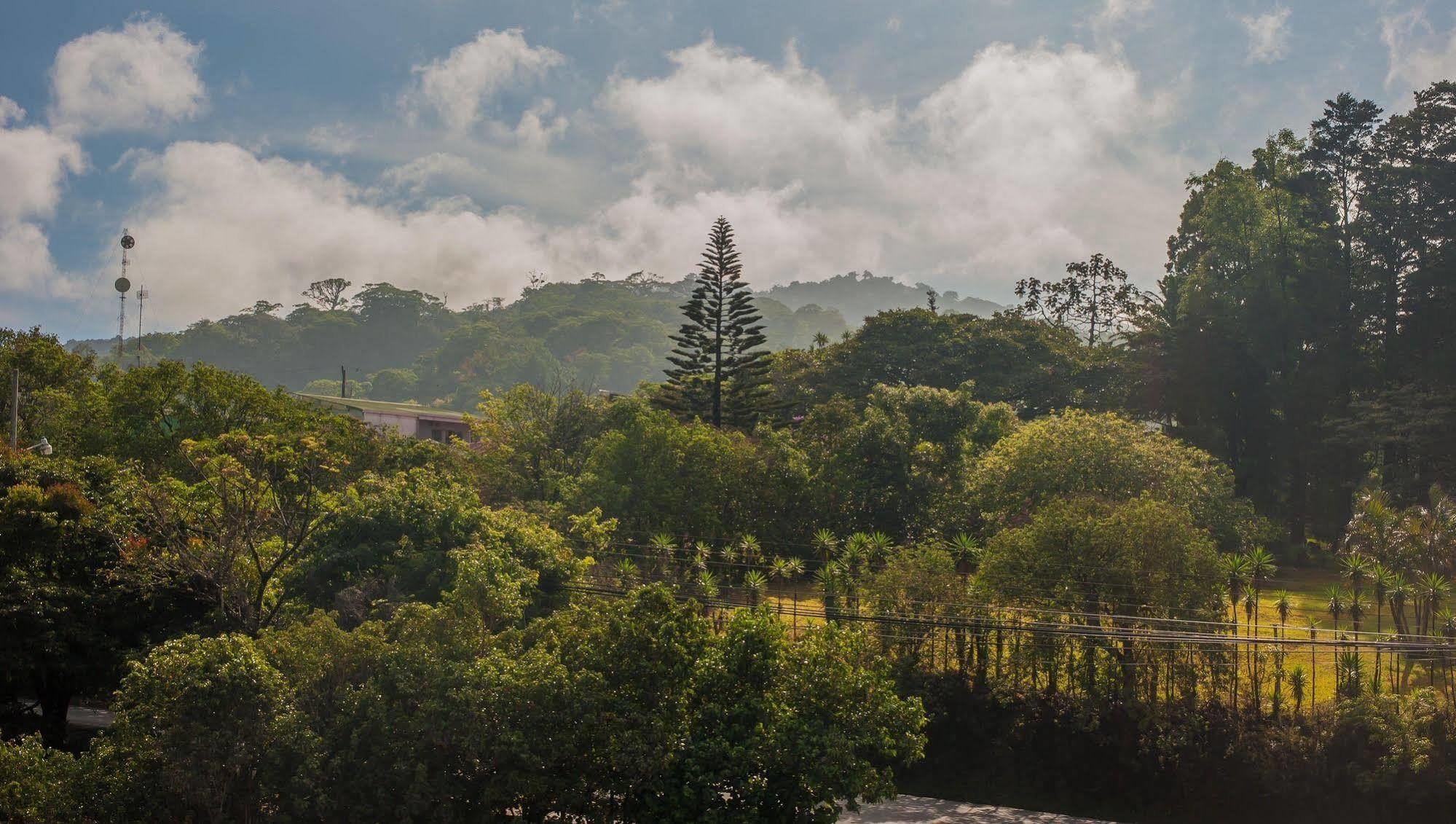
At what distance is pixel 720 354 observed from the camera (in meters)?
31.5

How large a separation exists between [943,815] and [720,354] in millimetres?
18115

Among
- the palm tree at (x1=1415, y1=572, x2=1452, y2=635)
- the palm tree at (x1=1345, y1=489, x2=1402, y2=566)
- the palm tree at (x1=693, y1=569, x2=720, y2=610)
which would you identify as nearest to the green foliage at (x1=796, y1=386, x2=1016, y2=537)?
the palm tree at (x1=693, y1=569, x2=720, y2=610)

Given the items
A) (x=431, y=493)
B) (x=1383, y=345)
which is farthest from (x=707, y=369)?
(x=1383, y=345)

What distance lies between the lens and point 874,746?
35.3ft

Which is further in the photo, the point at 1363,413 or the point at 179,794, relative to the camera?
the point at 1363,413

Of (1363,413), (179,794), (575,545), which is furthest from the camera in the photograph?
(1363,413)

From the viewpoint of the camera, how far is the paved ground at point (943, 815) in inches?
580

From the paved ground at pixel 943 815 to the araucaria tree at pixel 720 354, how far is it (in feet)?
54.8

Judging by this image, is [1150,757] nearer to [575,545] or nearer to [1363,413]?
[575,545]

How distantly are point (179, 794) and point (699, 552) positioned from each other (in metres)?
12.3

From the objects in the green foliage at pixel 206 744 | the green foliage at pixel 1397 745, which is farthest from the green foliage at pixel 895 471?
the green foliage at pixel 206 744

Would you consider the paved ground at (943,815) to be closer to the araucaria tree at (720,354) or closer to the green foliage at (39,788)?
the green foliage at (39,788)

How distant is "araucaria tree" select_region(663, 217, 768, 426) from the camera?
3122cm

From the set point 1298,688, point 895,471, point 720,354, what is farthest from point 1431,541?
point 720,354
